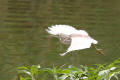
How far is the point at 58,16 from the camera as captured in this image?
864 centimetres

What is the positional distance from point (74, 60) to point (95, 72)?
2961mm

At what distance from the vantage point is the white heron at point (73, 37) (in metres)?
1.75

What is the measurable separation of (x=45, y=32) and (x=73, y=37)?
4656 millimetres

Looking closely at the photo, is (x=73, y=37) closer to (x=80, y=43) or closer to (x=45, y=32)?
(x=80, y=43)

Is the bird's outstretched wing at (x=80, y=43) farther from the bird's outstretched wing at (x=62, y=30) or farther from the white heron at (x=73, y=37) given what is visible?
the bird's outstretched wing at (x=62, y=30)

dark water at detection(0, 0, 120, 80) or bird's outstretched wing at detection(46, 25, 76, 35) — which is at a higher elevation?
dark water at detection(0, 0, 120, 80)

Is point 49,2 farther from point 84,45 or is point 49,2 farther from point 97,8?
point 84,45

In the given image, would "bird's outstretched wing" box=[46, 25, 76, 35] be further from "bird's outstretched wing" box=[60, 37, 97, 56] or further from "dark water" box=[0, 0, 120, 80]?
"dark water" box=[0, 0, 120, 80]

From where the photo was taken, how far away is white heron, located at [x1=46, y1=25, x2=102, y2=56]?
1.75m

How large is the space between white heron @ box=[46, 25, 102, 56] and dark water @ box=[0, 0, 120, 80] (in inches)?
67.8

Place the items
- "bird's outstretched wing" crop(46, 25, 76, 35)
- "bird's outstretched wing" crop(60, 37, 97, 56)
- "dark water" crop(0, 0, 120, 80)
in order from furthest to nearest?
"dark water" crop(0, 0, 120, 80) < "bird's outstretched wing" crop(46, 25, 76, 35) < "bird's outstretched wing" crop(60, 37, 97, 56)

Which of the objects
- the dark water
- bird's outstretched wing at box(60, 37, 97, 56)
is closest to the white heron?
bird's outstretched wing at box(60, 37, 97, 56)

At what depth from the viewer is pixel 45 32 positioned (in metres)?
6.52

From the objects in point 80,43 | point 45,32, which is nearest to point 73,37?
point 80,43
